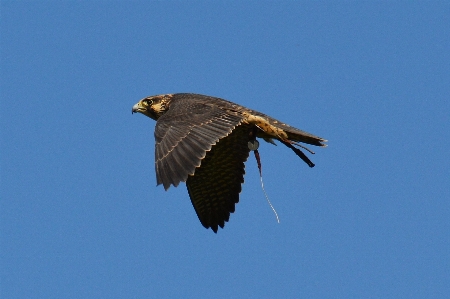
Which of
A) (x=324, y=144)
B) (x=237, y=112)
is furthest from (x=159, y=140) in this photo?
(x=324, y=144)

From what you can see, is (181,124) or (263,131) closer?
(181,124)

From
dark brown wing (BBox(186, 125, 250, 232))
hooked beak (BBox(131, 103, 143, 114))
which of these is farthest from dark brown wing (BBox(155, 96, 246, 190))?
hooked beak (BBox(131, 103, 143, 114))

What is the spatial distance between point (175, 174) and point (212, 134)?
83cm

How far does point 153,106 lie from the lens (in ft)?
38.8

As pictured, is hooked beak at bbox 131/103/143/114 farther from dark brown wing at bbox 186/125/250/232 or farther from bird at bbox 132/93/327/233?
dark brown wing at bbox 186/125/250/232

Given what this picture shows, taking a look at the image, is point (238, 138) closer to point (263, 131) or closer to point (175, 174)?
point (263, 131)

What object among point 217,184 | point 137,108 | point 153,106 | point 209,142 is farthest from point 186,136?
point 137,108

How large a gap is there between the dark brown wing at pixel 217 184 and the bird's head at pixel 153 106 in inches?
36.8

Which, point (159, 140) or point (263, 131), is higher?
point (263, 131)

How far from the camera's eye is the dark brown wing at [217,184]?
11289 millimetres

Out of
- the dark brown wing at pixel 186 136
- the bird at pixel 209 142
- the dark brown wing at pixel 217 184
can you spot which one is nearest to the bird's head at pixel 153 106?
the bird at pixel 209 142

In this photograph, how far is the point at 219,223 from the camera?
37.6 feet

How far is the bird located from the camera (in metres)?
9.26

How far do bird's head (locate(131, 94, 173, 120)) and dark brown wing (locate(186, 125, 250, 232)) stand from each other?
934 millimetres
